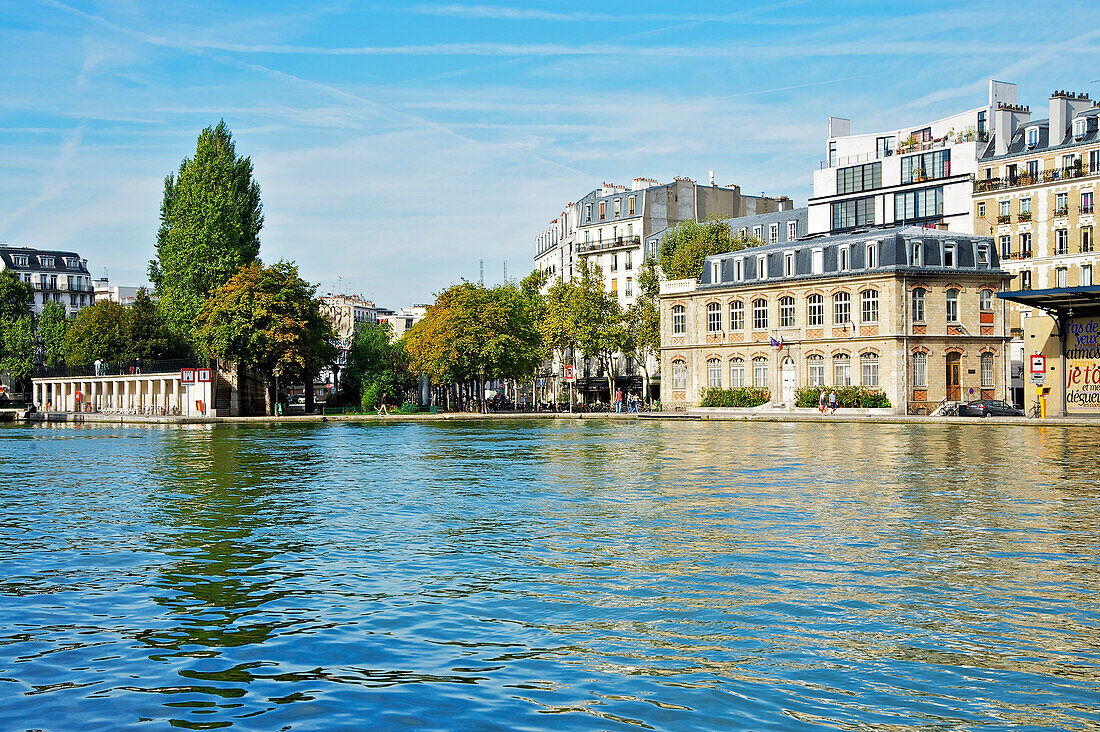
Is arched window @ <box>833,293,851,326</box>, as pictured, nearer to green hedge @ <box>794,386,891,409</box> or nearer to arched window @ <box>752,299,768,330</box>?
green hedge @ <box>794,386,891,409</box>

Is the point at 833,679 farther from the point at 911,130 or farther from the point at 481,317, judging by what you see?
the point at 911,130

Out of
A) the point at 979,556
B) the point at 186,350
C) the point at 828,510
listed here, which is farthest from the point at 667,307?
the point at 979,556

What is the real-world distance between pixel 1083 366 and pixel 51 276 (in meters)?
138

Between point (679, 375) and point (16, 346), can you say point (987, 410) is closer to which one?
point (679, 375)

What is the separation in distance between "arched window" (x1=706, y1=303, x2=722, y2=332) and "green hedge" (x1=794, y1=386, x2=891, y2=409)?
943 cm

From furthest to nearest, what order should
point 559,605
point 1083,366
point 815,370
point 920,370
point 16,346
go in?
point 16,346
point 815,370
point 920,370
point 1083,366
point 559,605

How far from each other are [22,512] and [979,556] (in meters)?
18.1

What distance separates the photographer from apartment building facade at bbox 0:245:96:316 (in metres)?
151

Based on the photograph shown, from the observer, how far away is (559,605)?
40.2 feet

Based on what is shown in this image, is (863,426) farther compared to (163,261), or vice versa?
(163,261)

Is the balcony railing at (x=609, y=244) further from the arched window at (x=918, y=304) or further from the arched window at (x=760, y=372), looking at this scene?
the arched window at (x=918, y=304)

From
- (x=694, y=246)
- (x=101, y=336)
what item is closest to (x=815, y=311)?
(x=694, y=246)

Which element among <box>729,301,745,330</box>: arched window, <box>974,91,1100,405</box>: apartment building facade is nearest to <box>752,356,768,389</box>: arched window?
<box>729,301,745,330</box>: arched window

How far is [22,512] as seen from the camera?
2183cm
